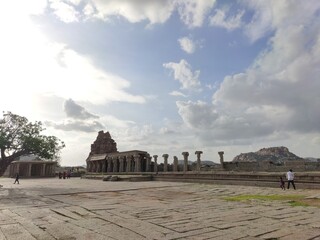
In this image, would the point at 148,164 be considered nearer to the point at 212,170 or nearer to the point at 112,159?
the point at 112,159

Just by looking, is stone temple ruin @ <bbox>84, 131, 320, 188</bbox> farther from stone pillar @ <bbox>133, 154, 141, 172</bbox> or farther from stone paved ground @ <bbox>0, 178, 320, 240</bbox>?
stone paved ground @ <bbox>0, 178, 320, 240</bbox>

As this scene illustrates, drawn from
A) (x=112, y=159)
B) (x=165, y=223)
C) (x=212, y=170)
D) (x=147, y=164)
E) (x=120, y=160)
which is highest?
(x=112, y=159)

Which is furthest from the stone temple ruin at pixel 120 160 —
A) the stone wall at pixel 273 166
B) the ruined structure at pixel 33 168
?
the ruined structure at pixel 33 168

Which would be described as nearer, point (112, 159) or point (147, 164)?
point (147, 164)

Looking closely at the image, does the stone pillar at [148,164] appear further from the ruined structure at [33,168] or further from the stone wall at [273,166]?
the ruined structure at [33,168]

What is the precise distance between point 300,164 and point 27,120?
1103 inches

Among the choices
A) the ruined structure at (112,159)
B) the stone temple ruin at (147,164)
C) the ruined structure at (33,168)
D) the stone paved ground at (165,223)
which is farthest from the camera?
the ruined structure at (33,168)

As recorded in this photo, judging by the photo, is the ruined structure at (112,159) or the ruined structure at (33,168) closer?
the ruined structure at (112,159)

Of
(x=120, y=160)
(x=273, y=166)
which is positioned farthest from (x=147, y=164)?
(x=273, y=166)

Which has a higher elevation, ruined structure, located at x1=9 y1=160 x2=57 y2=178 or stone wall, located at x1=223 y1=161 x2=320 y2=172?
ruined structure, located at x1=9 y1=160 x2=57 y2=178

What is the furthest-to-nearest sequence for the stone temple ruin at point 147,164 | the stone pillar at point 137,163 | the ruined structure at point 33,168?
the ruined structure at point 33,168
the stone pillar at point 137,163
the stone temple ruin at point 147,164

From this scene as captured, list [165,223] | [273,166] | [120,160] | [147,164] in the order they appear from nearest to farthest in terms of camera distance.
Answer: [165,223] → [273,166] → [147,164] → [120,160]

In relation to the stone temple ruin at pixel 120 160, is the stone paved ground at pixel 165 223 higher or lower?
lower

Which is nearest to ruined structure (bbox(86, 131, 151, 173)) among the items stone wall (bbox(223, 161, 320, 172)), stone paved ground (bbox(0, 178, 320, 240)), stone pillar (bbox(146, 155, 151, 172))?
stone pillar (bbox(146, 155, 151, 172))
